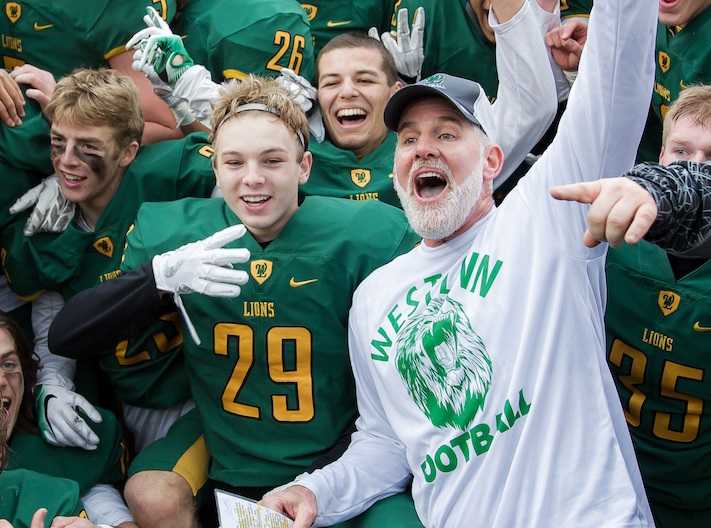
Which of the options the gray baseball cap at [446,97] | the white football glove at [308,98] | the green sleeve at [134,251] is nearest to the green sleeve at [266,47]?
the white football glove at [308,98]

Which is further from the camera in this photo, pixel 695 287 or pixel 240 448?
pixel 240 448

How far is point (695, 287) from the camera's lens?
2932mm

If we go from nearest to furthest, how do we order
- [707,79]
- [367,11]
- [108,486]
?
1. [108,486]
2. [707,79]
3. [367,11]

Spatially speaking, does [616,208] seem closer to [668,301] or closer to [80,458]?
[668,301]

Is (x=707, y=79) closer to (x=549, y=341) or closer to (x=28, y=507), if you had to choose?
(x=549, y=341)

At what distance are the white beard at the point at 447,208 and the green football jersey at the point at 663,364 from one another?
0.62 metres

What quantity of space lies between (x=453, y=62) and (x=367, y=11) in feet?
1.63

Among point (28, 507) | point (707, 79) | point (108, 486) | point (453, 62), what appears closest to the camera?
point (28, 507)

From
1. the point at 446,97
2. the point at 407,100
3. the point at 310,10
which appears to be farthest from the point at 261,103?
the point at 310,10

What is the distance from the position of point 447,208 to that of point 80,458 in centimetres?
136

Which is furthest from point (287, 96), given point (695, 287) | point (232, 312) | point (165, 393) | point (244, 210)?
point (695, 287)

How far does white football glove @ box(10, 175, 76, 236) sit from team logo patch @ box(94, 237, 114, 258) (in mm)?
107

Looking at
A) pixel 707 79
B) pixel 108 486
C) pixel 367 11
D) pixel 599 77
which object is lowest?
pixel 108 486

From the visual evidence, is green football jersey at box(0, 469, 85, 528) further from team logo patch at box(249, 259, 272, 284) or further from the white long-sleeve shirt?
the white long-sleeve shirt
